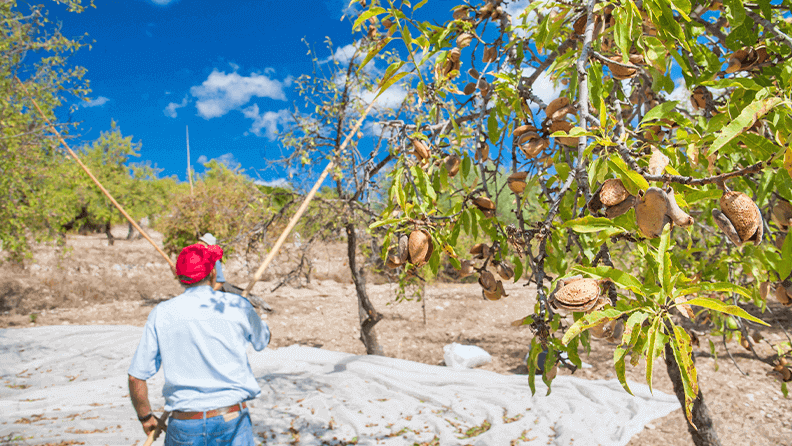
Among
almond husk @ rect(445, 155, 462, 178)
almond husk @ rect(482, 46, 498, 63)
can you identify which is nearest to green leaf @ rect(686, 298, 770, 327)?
almond husk @ rect(445, 155, 462, 178)

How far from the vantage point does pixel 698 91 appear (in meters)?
1.42

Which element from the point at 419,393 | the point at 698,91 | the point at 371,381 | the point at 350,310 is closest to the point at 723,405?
the point at 419,393

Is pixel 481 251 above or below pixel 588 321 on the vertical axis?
above

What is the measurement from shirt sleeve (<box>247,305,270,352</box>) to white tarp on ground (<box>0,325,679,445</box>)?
1500 mm

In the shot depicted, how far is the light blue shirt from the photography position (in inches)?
81.5

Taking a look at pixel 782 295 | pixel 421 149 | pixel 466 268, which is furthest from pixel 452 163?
pixel 782 295

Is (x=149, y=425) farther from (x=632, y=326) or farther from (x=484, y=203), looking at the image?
(x=632, y=326)

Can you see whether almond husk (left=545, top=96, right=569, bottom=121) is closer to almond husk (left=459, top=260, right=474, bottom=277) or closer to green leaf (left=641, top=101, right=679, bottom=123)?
green leaf (left=641, top=101, right=679, bottom=123)

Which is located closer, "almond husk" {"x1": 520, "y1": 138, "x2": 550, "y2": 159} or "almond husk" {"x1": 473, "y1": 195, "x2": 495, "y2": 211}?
"almond husk" {"x1": 520, "y1": 138, "x2": 550, "y2": 159}

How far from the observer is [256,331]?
2.38 m

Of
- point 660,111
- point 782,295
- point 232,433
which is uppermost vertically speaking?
point 660,111

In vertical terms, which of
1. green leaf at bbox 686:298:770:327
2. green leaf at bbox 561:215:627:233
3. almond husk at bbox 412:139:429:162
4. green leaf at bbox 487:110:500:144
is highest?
green leaf at bbox 487:110:500:144

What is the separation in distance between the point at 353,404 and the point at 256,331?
7.35 ft

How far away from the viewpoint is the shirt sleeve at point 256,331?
236 cm
